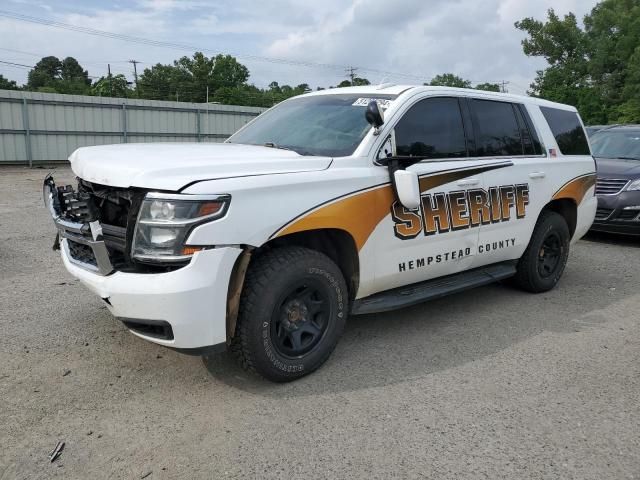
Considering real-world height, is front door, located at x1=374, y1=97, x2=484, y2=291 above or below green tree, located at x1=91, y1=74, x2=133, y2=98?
below

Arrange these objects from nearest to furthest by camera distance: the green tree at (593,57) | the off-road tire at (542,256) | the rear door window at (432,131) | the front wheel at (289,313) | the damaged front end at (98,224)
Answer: the damaged front end at (98,224) → the front wheel at (289,313) → the rear door window at (432,131) → the off-road tire at (542,256) → the green tree at (593,57)

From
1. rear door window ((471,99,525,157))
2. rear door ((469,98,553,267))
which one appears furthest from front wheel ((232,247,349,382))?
rear door window ((471,99,525,157))

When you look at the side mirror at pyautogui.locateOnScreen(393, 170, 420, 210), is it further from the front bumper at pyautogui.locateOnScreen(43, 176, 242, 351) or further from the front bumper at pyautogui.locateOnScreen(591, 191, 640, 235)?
the front bumper at pyautogui.locateOnScreen(591, 191, 640, 235)

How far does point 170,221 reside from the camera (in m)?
2.94

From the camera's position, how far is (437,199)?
4184mm

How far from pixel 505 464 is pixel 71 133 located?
768 inches

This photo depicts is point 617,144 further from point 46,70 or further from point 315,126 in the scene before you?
A: point 46,70

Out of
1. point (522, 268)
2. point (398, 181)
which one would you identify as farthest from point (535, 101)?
point (398, 181)

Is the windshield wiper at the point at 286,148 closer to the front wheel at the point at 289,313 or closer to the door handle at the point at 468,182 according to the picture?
the front wheel at the point at 289,313

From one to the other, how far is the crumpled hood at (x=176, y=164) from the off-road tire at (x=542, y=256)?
8.91 feet

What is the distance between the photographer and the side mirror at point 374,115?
371 centimetres

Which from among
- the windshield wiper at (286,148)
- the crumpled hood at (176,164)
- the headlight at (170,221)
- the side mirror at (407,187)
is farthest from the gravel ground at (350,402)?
the windshield wiper at (286,148)

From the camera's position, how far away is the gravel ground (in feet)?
8.99

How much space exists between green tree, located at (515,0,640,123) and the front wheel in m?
36.8
